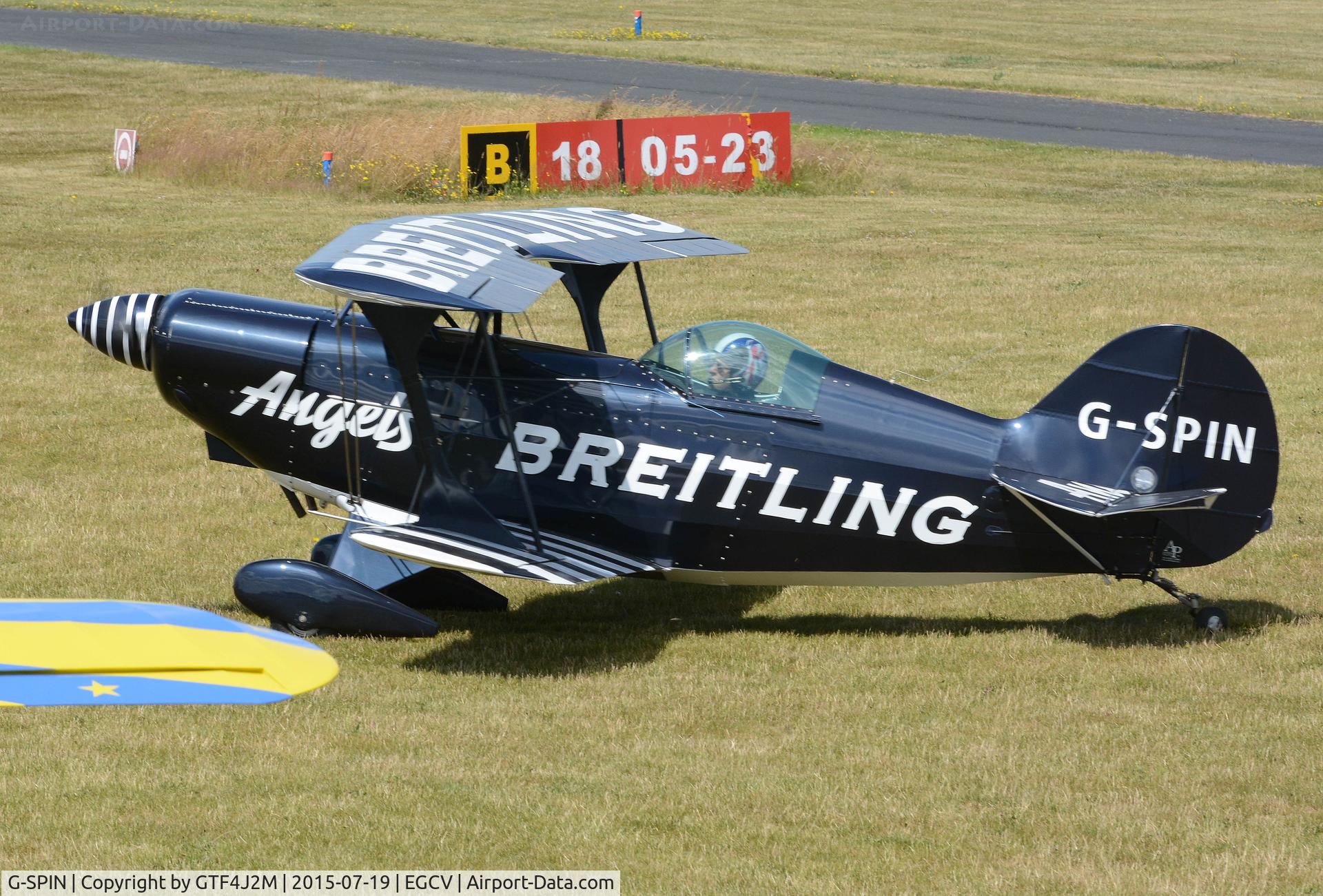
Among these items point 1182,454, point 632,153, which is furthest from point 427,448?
point 632,153

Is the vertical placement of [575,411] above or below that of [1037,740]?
above

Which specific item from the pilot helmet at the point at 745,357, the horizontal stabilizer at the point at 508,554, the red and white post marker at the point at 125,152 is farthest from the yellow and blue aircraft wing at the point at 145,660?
the red and white post marker at the point at 125,152

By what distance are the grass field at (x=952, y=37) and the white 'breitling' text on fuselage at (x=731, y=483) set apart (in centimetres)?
3240

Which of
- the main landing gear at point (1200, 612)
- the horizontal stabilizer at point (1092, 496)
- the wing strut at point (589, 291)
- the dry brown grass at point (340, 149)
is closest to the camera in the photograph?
the horizontal stabilizer at point (1092, 496)

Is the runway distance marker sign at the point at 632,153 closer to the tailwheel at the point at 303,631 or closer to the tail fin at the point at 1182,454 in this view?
the tailwheel at the point at 303,631

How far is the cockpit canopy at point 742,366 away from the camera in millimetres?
8477

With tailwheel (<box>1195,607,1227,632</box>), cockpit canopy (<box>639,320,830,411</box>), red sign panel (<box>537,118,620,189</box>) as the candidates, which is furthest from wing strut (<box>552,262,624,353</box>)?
red sign panel (<box>537,118,620,189</box>)

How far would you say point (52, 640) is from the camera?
6242mm

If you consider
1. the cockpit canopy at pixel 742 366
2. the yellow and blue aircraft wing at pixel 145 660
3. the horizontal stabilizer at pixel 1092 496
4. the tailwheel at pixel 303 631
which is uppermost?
the cockpit canopy at pixel 742 366

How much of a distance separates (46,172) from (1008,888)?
85.3ft

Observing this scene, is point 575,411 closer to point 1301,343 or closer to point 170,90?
point 1301,343

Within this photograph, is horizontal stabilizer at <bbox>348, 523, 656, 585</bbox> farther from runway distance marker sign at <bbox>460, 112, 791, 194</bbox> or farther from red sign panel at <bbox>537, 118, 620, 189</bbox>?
red sign panel at <bbox>537, 118, 620, 189</bbox>

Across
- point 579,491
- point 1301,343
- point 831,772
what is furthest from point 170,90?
point 831,772

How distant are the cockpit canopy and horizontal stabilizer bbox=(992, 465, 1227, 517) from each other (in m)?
1.23
